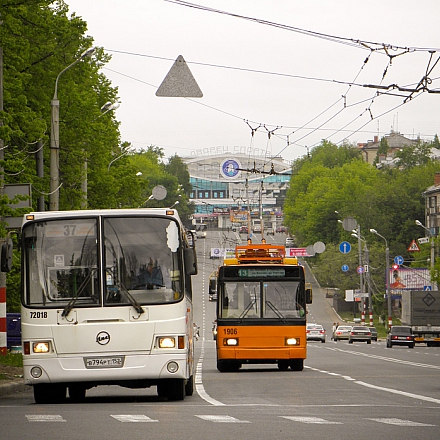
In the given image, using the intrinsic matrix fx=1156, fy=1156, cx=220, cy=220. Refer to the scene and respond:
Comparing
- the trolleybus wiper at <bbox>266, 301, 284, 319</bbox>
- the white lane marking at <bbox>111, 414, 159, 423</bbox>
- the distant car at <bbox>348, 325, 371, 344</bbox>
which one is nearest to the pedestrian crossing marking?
the white lane marking at <bbox>111, 414, 159, 423</bbox>

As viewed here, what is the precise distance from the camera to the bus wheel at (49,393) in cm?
1596

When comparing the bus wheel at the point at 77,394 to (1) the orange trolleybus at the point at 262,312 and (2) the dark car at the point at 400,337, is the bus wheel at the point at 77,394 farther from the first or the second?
(2) the dark car at the point at 400,337

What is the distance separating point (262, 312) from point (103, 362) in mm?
12142

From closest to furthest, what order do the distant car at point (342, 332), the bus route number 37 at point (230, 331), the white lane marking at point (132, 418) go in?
the white lane marking at point (132, 418) → the bus route number 37 at point (230, 331) → the distant car at point (342, 332)

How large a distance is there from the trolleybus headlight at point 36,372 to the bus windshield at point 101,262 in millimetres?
855

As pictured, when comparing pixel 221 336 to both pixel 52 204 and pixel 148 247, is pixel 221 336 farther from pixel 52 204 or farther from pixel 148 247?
pixel 148 247

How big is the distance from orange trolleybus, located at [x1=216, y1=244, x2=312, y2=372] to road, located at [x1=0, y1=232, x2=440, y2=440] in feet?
10.3

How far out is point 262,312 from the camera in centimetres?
2725

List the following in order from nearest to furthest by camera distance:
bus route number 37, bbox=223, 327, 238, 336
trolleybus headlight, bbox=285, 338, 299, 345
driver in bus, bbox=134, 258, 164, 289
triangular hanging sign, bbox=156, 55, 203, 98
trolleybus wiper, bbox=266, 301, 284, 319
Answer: driver in bus, bbox=134, 258, 164, 289, triangular hanging sign, bbox=156, 55, 203, 98, trolleybus headlight, bbox=285, 338, 299, 345, trolleybus wiper, bbox=266, 301, 284, 319, bus route number 37, bbox=223, 327, 238, 336

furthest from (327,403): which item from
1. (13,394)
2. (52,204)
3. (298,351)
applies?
(52,204)

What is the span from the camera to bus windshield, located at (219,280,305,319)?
27234 millimetres

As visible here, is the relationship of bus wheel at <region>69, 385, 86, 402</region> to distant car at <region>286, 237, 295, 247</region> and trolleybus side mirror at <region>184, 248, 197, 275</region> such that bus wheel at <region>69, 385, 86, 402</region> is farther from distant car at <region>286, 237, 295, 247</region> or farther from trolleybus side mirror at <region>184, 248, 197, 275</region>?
distant car at <region>286, 237, 295, 247</region>

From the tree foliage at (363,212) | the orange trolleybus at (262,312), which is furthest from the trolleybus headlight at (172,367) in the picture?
the tree foliage at (363,212)

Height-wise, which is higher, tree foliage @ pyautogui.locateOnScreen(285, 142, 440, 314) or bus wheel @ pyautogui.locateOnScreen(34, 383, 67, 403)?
tree foliage @ pyautogui.locateOnScreen(285, 142, 440, 314)
